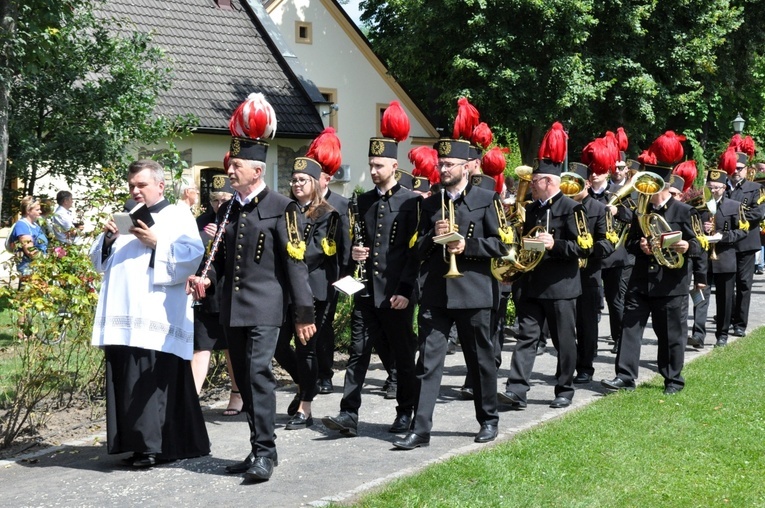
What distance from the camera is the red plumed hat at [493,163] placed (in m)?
11.7

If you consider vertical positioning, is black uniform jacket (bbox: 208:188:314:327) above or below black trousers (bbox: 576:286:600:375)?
above

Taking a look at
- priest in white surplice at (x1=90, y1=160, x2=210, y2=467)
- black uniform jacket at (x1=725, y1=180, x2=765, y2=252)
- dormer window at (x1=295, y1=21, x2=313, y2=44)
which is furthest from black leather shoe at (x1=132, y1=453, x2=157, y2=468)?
dormer window at (x1=295, y1=21, x2=313, y2=44)

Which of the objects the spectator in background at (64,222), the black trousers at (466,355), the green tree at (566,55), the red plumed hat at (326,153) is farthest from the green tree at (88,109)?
the green tree at (566,55)

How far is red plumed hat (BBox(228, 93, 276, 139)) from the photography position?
7.41 meters

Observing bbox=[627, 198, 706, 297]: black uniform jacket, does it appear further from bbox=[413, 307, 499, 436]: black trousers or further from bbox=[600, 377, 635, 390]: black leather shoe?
bbox=[413, 307, 499, 436]: black trousers

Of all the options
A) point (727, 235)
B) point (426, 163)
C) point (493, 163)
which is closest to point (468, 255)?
point (493, 163)

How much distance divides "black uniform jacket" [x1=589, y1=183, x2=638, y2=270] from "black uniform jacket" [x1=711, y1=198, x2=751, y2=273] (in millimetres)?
1342

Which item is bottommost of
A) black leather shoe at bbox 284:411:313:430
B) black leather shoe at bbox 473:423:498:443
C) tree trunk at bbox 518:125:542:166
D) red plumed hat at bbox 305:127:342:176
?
black leather shoe at bbox 284:411:313:430

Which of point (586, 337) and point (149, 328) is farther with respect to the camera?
point (586, 337)

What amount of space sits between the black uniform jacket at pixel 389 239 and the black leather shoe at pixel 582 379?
2.89m

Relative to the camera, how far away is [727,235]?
1359 cm

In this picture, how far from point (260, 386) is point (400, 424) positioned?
5.85ft

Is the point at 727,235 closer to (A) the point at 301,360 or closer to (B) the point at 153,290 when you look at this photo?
(A) the point at 301,360

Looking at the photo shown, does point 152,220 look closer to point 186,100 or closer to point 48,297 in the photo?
point 48,297
